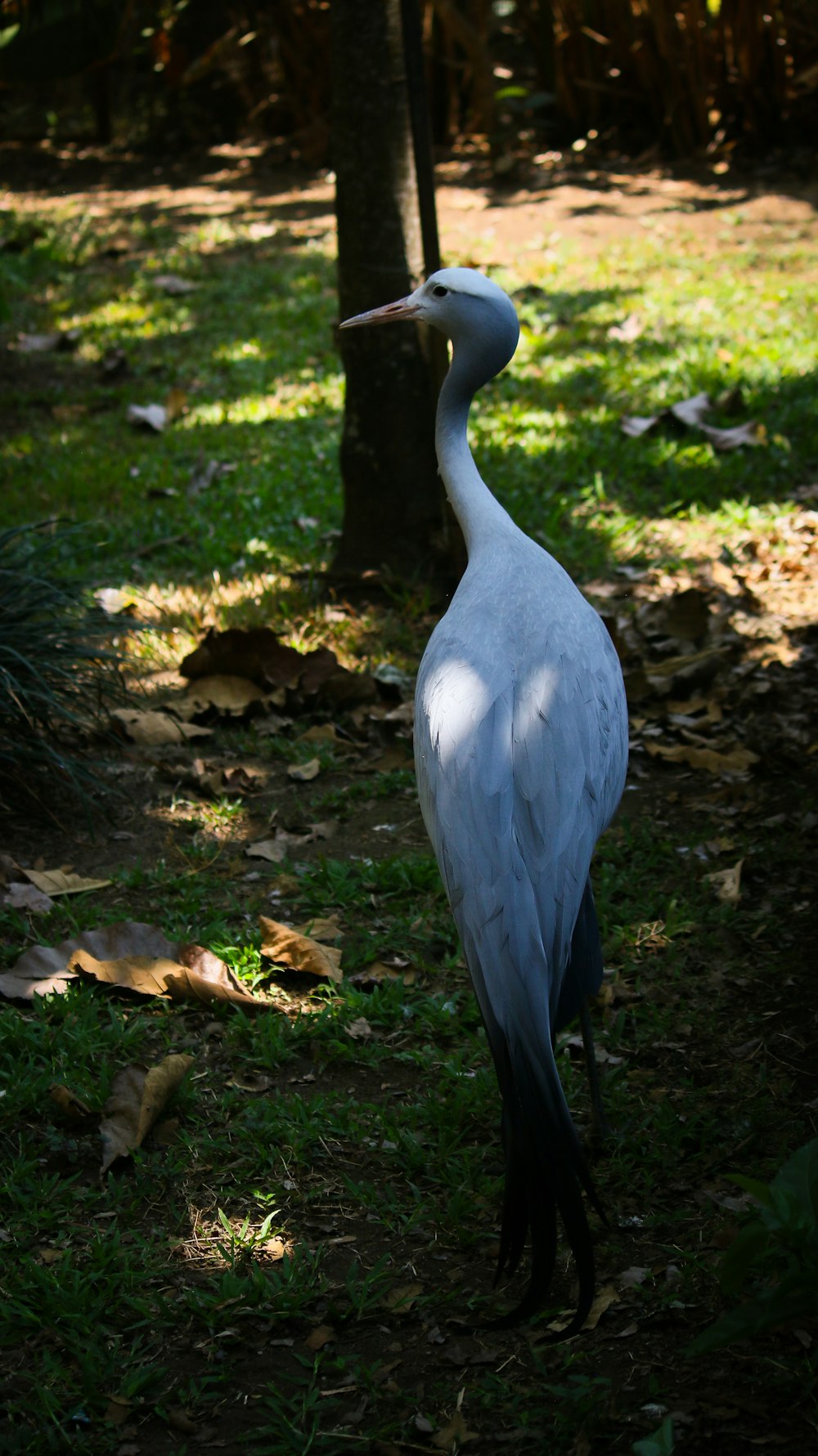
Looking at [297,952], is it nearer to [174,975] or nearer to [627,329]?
[174,975]

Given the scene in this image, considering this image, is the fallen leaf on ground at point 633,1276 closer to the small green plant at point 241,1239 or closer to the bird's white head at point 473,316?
the small green plant at point 241,1239

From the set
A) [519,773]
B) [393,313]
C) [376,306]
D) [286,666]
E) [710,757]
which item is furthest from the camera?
[376,306]

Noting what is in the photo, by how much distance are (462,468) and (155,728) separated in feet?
5.19

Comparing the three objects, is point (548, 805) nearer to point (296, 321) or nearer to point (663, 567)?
point (663, 567)

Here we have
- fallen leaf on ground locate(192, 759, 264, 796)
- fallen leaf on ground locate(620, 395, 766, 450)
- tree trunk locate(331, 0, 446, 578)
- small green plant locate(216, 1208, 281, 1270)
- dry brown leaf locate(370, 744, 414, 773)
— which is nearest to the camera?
small green plant locate(216, 1208, 281, 1270)

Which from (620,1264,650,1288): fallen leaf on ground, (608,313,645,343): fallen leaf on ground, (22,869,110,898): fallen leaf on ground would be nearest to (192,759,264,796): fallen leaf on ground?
(22,869,110,898): fallen leaf on ground

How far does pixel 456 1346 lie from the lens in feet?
7.89

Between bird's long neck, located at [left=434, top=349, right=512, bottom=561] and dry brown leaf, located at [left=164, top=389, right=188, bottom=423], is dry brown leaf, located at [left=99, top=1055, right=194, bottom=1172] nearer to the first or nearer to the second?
bird's long neck, located at [left=434, top=349, right=512, bottom=561]

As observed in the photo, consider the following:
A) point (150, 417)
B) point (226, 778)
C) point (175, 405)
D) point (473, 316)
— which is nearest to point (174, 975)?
point (226, 778)

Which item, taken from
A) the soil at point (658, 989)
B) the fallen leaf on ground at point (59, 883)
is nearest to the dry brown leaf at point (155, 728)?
the soil at point (658, 989)

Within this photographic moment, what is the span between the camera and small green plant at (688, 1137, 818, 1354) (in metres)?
1.84

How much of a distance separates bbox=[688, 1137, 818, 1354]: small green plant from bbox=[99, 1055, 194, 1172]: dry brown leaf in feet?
4.62

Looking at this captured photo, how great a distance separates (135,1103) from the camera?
9.66 feet

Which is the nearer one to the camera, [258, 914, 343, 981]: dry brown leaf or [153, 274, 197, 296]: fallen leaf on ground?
[258, 914, 343, 981]: dry brown leaf
